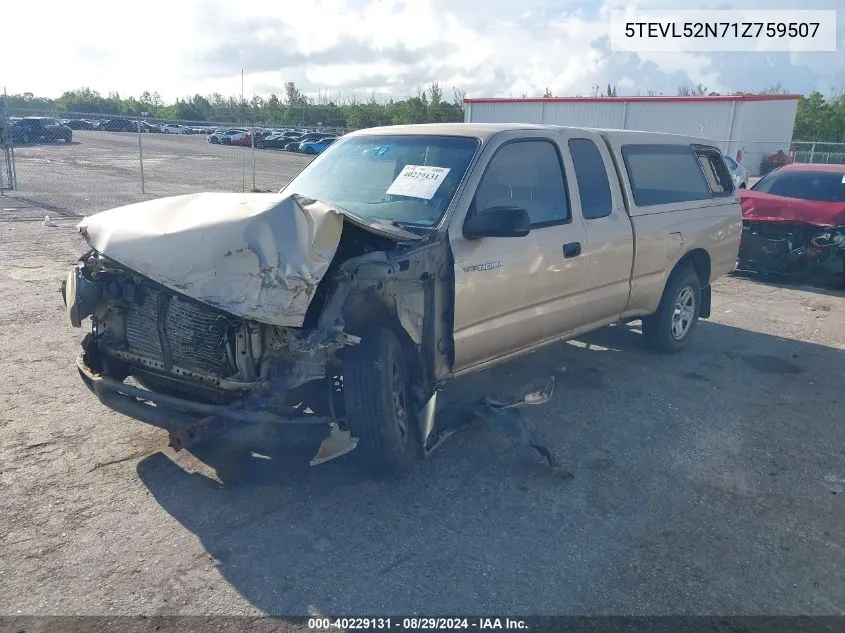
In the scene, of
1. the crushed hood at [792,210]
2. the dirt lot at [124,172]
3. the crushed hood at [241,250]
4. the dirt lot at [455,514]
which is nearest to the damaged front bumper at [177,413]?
the dirt lot at [455,514]

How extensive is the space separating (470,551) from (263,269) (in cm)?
172

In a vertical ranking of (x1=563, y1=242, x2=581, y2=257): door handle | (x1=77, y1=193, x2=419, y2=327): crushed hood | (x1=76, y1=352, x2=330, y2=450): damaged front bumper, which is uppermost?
(x1=77, y1=193, x2=419, y2=327): crushed hood

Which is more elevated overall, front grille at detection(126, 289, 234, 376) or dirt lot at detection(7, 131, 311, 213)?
front grille at detection(126, 289, 234, 376)

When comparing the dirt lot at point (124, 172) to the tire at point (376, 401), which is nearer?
the tire at point (376, 401)

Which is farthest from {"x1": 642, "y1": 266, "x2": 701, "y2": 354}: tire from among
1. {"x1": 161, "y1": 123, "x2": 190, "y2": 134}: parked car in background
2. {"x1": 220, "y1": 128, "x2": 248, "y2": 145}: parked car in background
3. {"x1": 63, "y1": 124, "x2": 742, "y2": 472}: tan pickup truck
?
{"x1": 161, "y1": 123, "x2": 190, "y2": 134}: parked car in background

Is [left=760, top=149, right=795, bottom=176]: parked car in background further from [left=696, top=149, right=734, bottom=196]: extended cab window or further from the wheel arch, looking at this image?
the wheel arch

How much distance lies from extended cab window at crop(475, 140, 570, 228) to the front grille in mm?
1862

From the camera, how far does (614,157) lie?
5.85 meters

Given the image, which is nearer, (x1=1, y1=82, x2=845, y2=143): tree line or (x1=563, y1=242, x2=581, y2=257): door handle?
(x1=563, y1=242, x2=581, y2=257): door handle

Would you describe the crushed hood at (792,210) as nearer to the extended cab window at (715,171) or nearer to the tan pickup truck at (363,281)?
the extended cab window at (715,171)

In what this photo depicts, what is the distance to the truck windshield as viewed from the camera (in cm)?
459

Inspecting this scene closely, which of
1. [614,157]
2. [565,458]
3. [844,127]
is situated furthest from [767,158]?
[565,458]

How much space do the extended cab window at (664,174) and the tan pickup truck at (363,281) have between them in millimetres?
176

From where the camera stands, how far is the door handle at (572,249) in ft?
16.9
